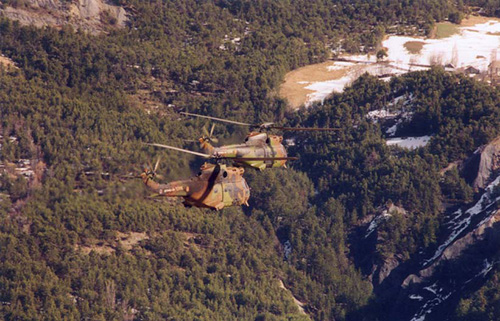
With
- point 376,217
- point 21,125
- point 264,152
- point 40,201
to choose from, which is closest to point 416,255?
point 376,217

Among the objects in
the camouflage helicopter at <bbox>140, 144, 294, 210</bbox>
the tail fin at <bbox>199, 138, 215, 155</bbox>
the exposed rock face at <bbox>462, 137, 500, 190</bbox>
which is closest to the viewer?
the camouflage helicopter at <bbox>140, 144, 294, 210</bbox>

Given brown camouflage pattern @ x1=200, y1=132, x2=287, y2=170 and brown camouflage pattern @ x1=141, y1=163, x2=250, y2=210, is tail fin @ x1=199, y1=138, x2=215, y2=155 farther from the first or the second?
brown camouflage pattern @ x1=200, y1=132, x2=287, y2=170

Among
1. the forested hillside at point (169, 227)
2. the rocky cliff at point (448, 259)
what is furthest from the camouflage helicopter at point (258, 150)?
the rocky cliff at point (448, 259)

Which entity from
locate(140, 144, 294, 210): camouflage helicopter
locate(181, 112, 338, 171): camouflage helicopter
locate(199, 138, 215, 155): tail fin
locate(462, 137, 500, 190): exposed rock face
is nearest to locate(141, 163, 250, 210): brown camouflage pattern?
locate(140, 144, 294, 210): camouflage helicopter

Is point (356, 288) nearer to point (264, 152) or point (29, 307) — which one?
point (29, 307)

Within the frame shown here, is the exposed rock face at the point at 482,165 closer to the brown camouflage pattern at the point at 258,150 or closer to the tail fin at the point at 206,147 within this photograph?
the brown camouflage pattern at the point at 258,150

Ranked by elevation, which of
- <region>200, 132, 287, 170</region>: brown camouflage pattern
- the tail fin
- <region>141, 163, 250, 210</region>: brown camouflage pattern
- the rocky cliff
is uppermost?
the tail fin

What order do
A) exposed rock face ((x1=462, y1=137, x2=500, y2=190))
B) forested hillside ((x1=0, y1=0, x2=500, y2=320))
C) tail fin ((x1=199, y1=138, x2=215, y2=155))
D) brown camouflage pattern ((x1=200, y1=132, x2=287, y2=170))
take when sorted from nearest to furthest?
tail fin ((x1=199, y1=138, x2=215, y2=155)) < brown camouflage pattern ((x1=200, y1=132, x2=287, y2=170)) < forested hillside ((x1=0, y1=0, x2=500, y2=320)) < exposed rock face ((x1=462, y1=137, x2=500, y2=190))

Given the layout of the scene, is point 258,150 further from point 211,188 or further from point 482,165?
point 482,165
